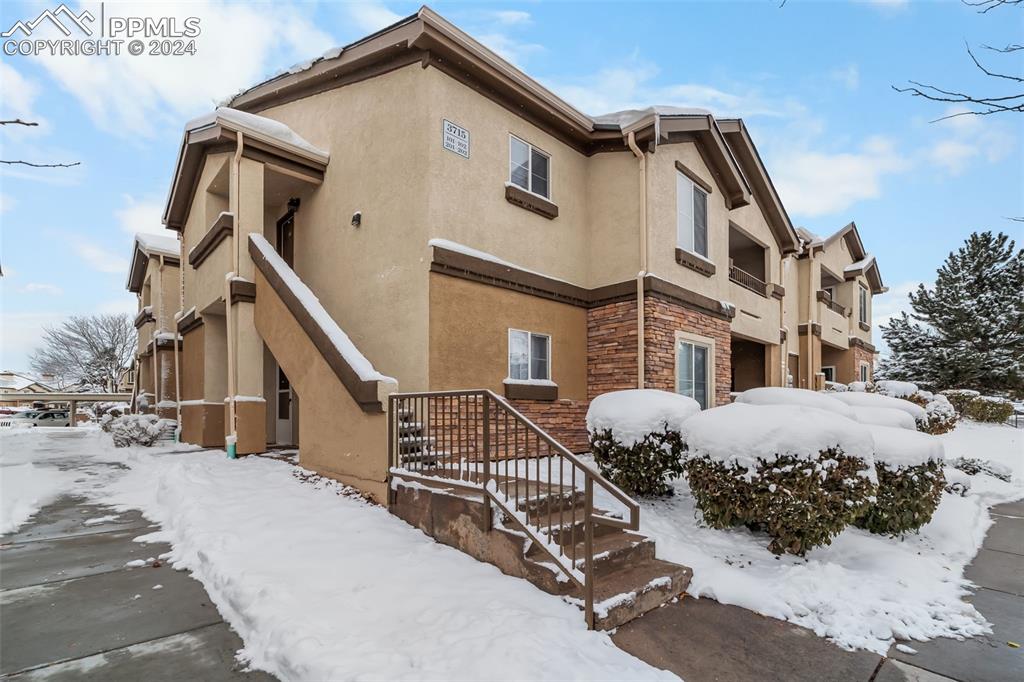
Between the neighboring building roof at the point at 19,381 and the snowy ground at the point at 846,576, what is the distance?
56.3m

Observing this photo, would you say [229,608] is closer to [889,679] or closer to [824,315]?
[889,679]

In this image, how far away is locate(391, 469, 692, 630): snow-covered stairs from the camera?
3689mm

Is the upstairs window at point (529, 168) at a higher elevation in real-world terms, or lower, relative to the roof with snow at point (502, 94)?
lower

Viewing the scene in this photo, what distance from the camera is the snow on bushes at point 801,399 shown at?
326 inches

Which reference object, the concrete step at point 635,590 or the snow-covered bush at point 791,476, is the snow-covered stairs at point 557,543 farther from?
the snow-covered bush at point 791,476

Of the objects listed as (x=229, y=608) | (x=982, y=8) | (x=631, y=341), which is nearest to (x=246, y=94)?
(x=631, y=341)

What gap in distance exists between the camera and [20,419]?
2547 centimetres

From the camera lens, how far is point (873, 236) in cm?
2175

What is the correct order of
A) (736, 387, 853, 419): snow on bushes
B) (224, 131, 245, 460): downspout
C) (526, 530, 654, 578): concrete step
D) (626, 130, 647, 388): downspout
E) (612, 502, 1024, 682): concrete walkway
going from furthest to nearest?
(626, 130, 647, 388): downspout, (224, 131, 245, 460): downspout, (736, 387, 853, 419): snow on bushes, (526, 530, 654, 578): concrete step, (612, 502, 1024, 682): concrete walkway

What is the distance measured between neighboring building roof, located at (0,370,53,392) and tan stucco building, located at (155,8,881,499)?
1874 inches

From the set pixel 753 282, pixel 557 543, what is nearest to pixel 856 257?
pixel 753 282

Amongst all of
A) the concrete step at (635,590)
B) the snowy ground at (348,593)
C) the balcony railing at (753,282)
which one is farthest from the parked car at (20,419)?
the balcony railing at (753,282)

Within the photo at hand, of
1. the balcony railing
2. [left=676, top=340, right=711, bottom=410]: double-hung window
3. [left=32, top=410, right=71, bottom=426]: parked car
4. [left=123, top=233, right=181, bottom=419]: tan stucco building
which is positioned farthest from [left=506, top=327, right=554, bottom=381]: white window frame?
[left=32, top=410, right=71, bottom=426]: parked car

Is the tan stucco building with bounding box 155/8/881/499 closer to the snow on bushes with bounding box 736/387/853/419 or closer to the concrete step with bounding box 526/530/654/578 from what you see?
the snow on bushes with bounding box 736/387/853/419
